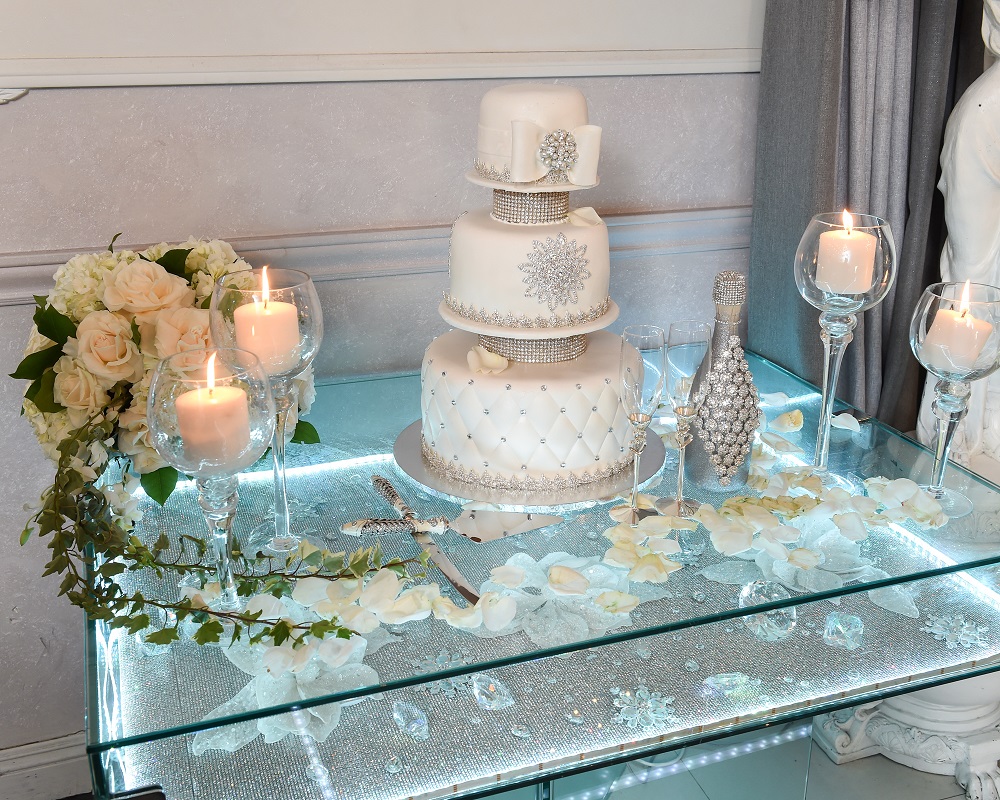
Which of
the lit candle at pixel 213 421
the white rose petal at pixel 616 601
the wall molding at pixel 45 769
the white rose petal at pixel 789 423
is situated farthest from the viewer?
the wall molding at pixel 45 769

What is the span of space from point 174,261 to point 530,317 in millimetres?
452

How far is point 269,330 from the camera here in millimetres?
1039

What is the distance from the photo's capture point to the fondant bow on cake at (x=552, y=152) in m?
1.09

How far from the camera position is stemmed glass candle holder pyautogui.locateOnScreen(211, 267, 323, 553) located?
3.42 feet

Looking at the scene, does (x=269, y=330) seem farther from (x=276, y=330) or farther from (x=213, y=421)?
(x=213, y=421)

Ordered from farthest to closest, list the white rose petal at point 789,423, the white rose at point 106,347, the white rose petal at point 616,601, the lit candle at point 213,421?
the white rose petal at point 789,423 → the white rose at point 106,347 → the white rose petal at point 616,601 → the lit candle at point 213,421

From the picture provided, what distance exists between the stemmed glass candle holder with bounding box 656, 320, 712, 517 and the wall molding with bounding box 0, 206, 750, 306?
1.92 ft

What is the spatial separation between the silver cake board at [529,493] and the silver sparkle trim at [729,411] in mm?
93

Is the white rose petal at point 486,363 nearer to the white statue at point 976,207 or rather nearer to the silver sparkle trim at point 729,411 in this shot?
the silver sparkle trim at point 729,411

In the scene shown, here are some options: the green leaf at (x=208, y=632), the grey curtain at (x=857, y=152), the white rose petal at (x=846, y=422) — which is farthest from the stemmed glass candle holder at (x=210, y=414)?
the grey curtain at (x=857, y=152)

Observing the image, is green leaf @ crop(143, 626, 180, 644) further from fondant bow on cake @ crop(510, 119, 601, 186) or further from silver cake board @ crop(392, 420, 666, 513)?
fondant bow on cake @ crop(510, 119, 601, 186)

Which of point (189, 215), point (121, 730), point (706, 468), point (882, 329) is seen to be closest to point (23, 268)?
point (189, 215)

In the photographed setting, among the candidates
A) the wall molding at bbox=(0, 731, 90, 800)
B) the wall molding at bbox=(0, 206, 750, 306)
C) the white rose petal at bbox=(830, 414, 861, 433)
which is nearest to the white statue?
the white rose petal at bbox=(830, 414, 861, 433)

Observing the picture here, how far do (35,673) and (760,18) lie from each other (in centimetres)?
165
